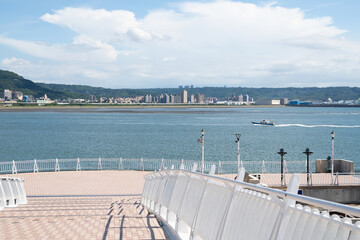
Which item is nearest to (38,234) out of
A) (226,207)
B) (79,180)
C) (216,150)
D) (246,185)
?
(226,207)

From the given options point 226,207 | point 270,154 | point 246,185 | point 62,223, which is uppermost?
point 246,185

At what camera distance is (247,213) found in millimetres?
4398

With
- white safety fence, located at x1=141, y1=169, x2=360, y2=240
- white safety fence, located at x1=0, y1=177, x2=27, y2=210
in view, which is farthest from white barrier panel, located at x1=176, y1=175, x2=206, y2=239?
white safety fence, located at x1=0, y1=177, x2=27, y2=210

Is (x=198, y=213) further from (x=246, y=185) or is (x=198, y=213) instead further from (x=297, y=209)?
(x=297, y=209)

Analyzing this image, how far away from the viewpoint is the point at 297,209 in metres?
3.45

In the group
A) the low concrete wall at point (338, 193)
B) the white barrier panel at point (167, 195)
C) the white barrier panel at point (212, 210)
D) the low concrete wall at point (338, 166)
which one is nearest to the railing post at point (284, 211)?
the white barrier panel at point (212, 210)

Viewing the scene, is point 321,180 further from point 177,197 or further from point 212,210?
point 212,210

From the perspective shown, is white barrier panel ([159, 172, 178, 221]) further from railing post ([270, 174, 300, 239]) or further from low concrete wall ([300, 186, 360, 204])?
low concrete wall ([300, 186, 360, 204])

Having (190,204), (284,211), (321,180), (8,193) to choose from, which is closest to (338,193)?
(321,180)

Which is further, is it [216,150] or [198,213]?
[216,150]

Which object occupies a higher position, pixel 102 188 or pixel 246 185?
pixel 246 185

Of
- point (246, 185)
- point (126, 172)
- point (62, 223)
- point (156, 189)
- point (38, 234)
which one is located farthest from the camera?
point (126, 172)

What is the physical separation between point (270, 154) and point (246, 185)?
5522 centimetres

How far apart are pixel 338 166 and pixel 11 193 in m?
23.2
